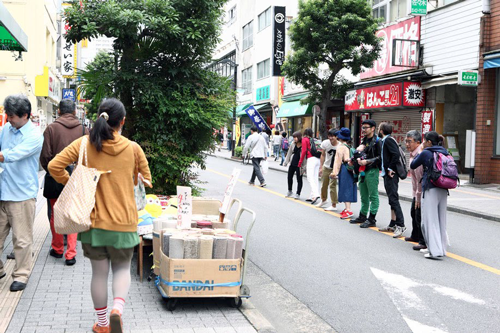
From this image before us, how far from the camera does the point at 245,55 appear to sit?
48.2 m

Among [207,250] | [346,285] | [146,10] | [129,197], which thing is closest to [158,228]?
[207,250]

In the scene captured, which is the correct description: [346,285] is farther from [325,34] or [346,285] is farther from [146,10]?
[325,34]

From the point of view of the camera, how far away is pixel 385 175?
372 inches

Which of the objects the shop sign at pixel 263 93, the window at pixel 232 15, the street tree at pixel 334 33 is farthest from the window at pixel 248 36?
the street tree at pixel 334 33

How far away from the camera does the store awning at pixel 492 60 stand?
1652 centimetres

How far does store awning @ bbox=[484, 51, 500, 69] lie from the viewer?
16.5 metres

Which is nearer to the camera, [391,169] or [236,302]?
[236,302]

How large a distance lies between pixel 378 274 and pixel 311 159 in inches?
284

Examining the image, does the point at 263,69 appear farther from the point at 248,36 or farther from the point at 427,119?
the point at 427,119

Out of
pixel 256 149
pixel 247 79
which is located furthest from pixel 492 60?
pixel 247 79

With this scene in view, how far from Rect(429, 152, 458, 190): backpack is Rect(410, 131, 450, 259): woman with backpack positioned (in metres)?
0.04

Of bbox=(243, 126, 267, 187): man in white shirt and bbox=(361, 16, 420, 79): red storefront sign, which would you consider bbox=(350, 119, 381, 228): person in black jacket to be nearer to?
bbox=(243, 126, 267, 187): man in white shirt

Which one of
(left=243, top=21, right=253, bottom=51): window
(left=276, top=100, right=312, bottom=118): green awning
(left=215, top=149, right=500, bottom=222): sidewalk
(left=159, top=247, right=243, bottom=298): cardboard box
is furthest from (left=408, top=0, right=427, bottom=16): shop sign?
(left=243, top=21, right=253, bottom=51): window

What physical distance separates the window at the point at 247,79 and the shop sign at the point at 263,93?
3183 millimetres
